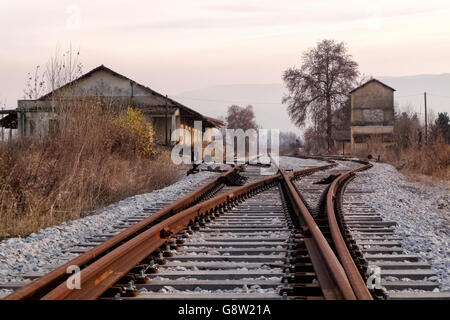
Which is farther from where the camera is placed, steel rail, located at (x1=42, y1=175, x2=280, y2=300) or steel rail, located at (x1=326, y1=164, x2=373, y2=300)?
steel rail, located at (x1=42, y1=175, x2=280, y2=300)

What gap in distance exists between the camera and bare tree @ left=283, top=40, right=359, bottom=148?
66000mm

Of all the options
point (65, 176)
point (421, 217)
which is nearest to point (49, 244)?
point (65, 176)

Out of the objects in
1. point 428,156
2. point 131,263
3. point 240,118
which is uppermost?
point 240,118

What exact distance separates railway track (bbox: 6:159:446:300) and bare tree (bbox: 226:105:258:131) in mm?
121458

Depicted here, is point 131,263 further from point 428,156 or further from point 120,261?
point 428,156

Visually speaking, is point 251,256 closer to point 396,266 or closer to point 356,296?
point 396,266

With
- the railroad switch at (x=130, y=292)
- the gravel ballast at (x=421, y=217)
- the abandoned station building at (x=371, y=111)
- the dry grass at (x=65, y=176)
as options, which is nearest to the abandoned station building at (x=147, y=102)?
the dry grass at (x=65, y=176)

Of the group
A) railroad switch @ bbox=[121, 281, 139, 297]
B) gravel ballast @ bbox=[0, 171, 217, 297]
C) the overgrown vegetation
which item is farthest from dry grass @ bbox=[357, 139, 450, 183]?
railroad switch @ bbox=[121, 281, 139, 297]

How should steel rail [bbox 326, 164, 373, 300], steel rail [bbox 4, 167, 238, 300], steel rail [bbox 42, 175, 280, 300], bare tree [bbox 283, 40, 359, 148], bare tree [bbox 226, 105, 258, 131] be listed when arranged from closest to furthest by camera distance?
steel rail [bbox 326, 164, 373, 300], steel rail [bbox 4, 167, 238, 300], steel rail [bbox 42, 175, 280, 300], bare tree [bbox 283, 40, 359, 148], bare tree [bbox 226, 105, 258, 131]

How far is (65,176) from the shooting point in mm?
9977

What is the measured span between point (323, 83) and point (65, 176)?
58695 millimetres

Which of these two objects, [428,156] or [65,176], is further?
[428,156]

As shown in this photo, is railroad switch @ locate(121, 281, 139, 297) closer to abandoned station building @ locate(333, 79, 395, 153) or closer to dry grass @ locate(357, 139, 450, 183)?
dry grass @ locate(357, 139, 450, 183)

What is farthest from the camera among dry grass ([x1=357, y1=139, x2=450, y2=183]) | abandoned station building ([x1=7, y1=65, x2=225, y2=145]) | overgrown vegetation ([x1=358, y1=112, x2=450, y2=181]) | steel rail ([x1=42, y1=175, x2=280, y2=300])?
abandoned station building ([x1=7, y1=65, x2=225, y2=145])
